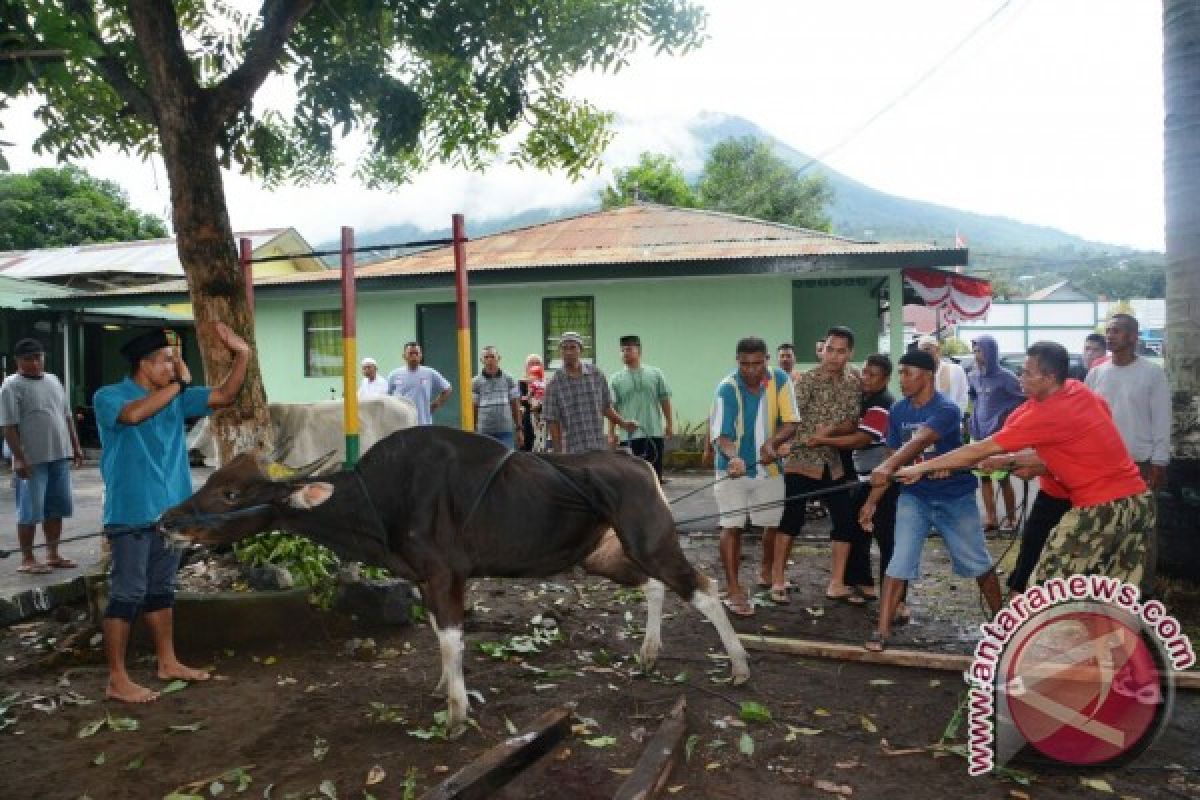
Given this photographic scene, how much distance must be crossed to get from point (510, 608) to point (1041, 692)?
12.1 feet

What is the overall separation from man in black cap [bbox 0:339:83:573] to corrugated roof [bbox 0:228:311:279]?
17.0 m

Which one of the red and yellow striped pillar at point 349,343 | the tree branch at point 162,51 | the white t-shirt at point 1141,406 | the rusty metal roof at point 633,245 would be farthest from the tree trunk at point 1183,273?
the rusty metal roof at point 633,245

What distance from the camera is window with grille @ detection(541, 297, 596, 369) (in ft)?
54.3

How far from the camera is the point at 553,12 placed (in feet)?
25.5

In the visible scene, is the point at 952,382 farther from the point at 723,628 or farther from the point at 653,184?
the point at 653,184

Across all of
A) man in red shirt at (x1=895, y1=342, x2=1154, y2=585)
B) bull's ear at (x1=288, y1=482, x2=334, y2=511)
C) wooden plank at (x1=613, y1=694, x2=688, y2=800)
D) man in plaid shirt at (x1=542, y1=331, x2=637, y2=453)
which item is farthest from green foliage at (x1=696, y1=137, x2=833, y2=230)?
wooden plank at (x1=613, y1=694, x2=688, y2=800)

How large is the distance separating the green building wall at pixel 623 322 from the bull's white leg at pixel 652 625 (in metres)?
10.2

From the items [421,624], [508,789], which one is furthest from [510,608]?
[508,789]

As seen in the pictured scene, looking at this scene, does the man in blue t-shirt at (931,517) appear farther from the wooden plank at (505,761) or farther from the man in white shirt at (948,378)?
the man in white shirt at (948,378)

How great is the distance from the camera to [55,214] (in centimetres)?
3550

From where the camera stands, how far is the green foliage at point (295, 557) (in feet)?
21.1

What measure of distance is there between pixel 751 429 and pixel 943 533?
5.39 ft

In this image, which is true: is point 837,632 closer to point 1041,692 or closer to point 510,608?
point 1041,692

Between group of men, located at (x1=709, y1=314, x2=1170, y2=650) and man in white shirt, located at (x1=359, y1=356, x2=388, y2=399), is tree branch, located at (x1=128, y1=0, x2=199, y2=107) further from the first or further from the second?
man in white shirt, located at (x1=359, y1=356, x2=388, y2=399)
